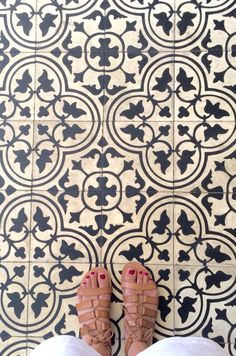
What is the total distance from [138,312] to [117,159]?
0.36 metres

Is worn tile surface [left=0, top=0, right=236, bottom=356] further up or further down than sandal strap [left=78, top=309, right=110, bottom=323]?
further up

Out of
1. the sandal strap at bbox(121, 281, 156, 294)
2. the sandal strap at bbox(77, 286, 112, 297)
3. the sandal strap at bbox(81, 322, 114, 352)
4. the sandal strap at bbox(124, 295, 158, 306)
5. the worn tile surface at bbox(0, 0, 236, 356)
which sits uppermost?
the worn tile surface at bbox(0, 0, 236, 356)

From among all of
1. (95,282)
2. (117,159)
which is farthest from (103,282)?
(117,159)

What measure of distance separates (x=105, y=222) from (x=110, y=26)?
48 cm

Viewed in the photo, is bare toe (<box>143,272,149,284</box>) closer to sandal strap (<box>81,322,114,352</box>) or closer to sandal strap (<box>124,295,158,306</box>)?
sandal strap (<box>124,295,158,306</box>)

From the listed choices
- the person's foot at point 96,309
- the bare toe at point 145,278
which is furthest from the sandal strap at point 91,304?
the bare toe at point 145,278

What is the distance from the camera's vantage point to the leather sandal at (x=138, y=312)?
1.27 m

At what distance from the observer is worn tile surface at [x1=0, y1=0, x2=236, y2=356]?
51.4 inches

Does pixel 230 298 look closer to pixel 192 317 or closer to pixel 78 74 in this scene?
pixel 192 317

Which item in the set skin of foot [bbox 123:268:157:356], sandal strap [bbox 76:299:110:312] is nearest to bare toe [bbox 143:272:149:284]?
skin of foot [bbox 123:268:157:356]

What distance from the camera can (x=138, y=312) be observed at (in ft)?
4.20

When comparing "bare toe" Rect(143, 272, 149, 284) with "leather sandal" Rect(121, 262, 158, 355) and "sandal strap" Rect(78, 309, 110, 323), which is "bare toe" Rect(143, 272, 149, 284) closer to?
"leather sandal" Rect(121, 262, 158, 355)

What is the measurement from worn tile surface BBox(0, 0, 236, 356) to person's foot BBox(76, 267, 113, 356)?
2 cm

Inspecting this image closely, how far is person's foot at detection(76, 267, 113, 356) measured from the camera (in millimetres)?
1273
